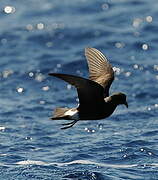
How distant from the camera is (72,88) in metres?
16.1

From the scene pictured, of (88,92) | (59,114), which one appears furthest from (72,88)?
Result: (88,92)

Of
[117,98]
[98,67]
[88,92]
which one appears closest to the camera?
[88,92]

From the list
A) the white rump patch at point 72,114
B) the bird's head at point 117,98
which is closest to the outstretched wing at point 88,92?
the white rump patch at point 72,114

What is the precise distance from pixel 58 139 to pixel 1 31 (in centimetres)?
614

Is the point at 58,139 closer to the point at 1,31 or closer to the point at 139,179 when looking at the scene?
the point at 139,179

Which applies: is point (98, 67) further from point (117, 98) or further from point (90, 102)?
point (90, 102)

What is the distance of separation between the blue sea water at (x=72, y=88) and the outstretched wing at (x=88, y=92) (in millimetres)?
1207

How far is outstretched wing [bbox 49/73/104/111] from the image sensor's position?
9898 millimetres

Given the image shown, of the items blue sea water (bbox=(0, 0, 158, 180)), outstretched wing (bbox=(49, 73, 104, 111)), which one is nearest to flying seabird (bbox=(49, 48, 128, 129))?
outstretched wing (bbox=(49, 73, 104, 111))

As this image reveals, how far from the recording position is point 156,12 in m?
19.8

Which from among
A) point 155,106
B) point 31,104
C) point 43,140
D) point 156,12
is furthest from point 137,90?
point 156,12

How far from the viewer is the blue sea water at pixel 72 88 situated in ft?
39.5

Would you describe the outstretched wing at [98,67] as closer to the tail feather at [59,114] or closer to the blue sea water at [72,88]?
the tail feather at [59,114]

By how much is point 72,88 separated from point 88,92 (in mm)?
5826
